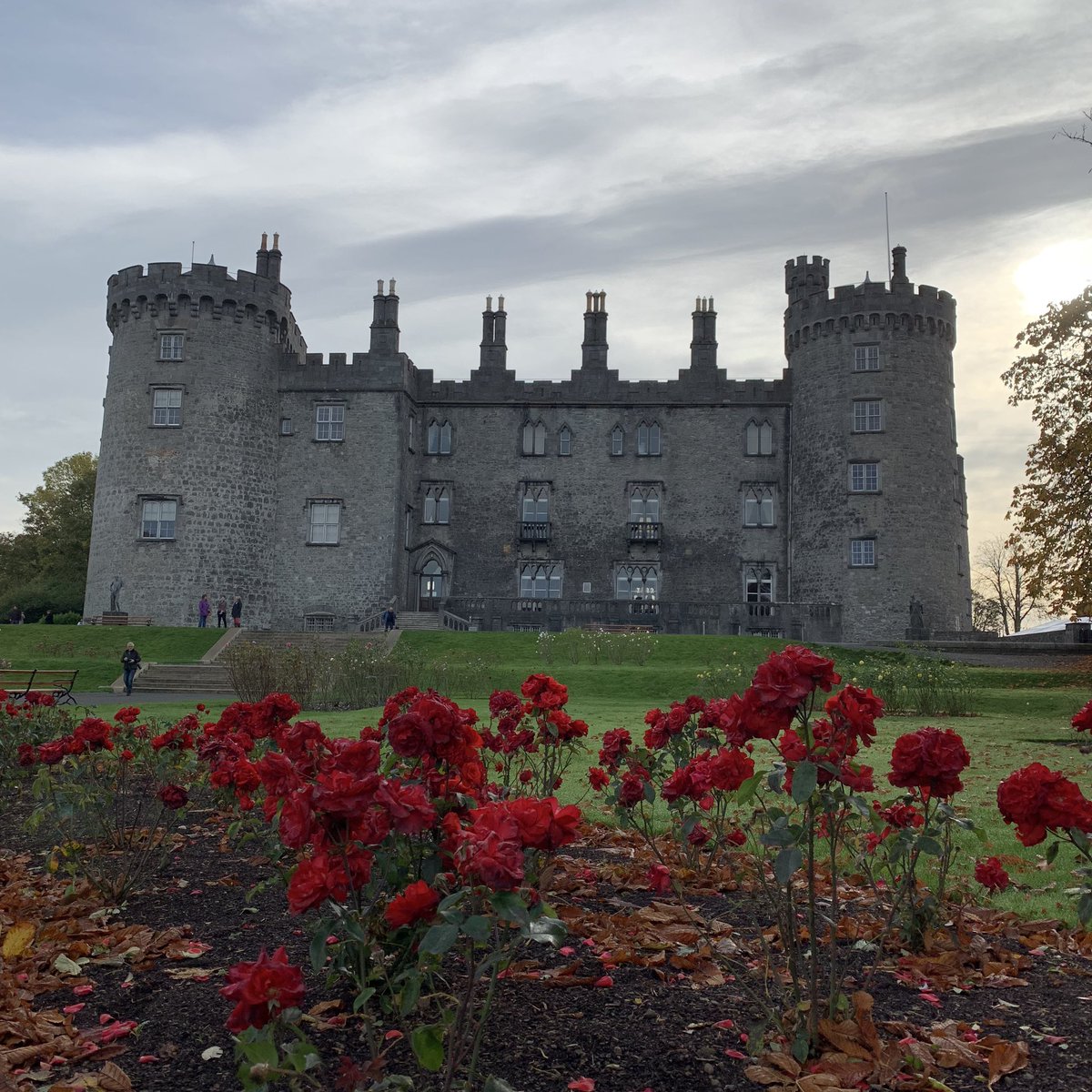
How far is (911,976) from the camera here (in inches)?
180

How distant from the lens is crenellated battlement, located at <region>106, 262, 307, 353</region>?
38.1 meters

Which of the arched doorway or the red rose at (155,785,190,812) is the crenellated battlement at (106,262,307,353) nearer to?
the arched doorway

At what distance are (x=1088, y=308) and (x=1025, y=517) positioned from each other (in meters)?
5.20

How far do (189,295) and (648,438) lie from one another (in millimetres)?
18978

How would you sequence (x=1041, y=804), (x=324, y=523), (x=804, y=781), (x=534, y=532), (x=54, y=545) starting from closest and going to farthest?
(x=804, y=781) < (x=1041, y=804) < (x=324, y=523) < (x=534, y=532) < (x=54, y=545)

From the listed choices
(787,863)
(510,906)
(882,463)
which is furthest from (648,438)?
(510,906)

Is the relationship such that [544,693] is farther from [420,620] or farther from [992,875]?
[420,620]

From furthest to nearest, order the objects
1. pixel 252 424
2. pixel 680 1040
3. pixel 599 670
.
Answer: pixel 252 424
pixel 599 670
pixel 680 1040

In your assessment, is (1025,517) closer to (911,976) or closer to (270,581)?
(911,976)

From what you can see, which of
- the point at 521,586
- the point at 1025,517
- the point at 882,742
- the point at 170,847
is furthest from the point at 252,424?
the point at 170,847

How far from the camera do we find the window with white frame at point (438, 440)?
42.8 meters

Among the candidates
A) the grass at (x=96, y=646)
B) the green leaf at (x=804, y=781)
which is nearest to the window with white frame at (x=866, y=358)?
the grass at (x=96, y=646)

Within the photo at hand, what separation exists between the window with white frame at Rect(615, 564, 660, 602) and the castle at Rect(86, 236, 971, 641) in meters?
0.08

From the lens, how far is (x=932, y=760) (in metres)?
3.86
